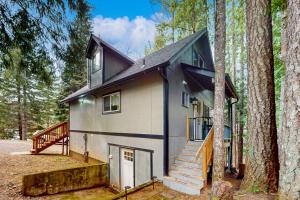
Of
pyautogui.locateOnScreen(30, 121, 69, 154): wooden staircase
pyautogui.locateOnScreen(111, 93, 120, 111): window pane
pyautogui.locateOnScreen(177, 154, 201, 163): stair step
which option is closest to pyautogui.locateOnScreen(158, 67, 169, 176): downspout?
pyautogui.locateOnScreen(177, 154, 201, 163): stair step

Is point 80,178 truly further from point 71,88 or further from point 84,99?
point 71,88

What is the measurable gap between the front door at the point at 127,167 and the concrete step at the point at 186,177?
97.9 inches

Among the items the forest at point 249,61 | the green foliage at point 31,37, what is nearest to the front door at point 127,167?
Answer: the forest at point 249,61

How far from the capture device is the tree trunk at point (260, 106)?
5.01m

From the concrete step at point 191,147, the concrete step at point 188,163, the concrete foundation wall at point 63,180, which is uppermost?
the concrete step at point 191,147

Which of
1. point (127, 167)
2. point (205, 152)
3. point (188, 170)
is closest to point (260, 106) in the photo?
point (205, 152)

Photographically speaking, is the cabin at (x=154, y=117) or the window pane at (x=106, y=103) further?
the window pane at (x=106, y=103)

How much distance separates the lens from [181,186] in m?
6.54

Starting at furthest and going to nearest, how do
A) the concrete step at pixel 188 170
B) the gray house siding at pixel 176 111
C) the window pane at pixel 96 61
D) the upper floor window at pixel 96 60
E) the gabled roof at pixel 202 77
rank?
1. the window pane at pixel 96 61
2. the upper floor window at pixel 96 60
3. the gabled roof at pixel 202 77
4. the gray house siding at pixel 176 111
5. the concrete step at pixel 188 170

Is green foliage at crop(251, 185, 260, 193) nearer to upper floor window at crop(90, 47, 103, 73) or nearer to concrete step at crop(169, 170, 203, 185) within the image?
concrete step at crop(169, 170, 203, 185)

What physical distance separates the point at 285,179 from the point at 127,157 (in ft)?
A: 22.9

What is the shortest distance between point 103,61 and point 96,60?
122cm

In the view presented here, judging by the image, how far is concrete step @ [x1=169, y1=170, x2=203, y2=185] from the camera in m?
6.43

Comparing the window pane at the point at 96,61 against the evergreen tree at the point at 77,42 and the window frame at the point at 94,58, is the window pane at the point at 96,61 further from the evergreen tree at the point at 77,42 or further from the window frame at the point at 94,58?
the evergreen tree at the point at 77,42
